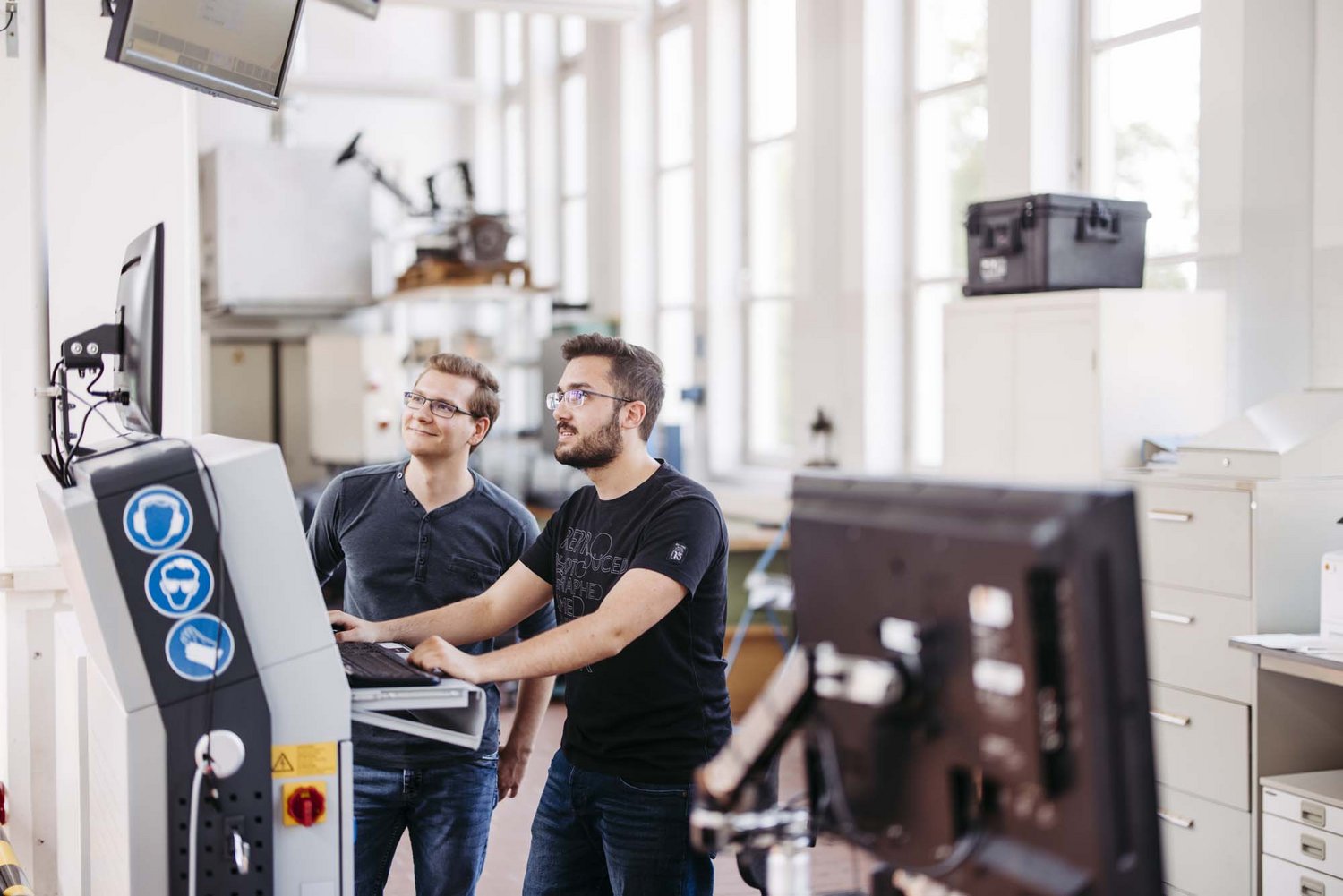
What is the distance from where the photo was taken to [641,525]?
7.89 feet

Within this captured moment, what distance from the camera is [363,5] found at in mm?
2867

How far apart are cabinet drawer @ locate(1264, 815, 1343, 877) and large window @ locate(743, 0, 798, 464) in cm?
408

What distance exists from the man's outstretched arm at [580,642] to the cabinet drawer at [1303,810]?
1.82 m

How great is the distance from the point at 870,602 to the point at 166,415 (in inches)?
108

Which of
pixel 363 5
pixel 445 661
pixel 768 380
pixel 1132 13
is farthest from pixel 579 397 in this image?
pixel 768 380

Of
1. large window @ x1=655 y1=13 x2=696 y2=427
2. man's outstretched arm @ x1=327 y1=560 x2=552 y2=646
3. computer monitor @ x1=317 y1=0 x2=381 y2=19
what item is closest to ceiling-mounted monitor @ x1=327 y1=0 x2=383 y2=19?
computer monitor @ x1=317 y1=0 x2=381 y2=19

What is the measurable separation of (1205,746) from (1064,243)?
1492 mm

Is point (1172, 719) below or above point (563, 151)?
below

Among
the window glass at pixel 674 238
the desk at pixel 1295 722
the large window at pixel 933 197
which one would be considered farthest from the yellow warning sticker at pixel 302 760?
the window glass at pixel 674 238

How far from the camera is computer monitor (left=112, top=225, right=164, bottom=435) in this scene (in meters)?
1.98

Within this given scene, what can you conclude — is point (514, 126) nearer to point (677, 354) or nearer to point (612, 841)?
point (677, 354)

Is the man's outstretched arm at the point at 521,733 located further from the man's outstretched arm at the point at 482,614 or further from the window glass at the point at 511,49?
the window glass at the point at 511,49

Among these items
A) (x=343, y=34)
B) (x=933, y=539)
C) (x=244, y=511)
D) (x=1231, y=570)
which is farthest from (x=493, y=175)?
(x=933, y=539)

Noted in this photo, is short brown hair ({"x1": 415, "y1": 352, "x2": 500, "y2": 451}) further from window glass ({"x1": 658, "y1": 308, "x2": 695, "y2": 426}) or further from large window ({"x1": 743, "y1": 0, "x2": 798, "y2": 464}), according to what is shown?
window glass ({"x1": 658, "y1": 308, "x2": 695, "y2": 426})
